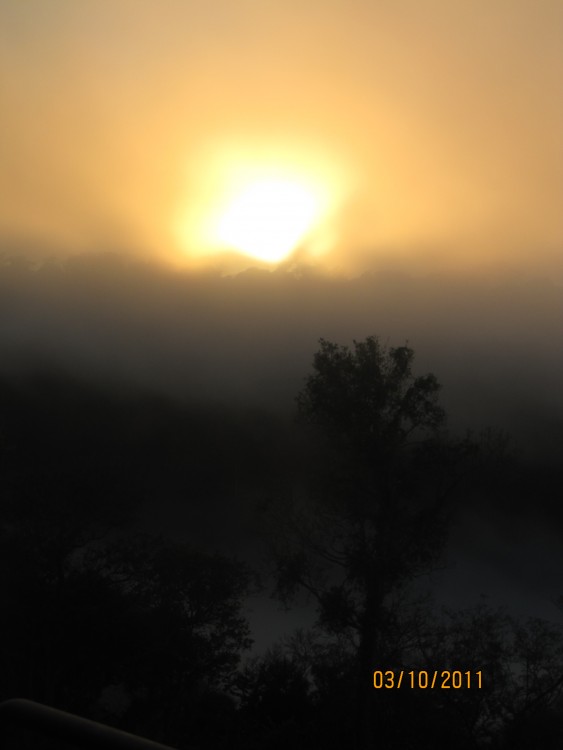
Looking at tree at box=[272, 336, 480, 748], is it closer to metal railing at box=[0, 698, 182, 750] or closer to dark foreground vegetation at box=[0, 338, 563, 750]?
dark foreground vegetation at box=[0, 338, 563, 750]

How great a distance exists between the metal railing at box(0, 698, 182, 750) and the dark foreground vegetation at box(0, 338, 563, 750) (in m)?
1.16

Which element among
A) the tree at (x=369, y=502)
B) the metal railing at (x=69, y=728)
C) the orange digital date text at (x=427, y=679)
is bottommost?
the metal railing at (x=69, y=728)

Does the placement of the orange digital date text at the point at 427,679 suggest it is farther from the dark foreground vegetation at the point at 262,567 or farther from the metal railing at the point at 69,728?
the metal railing at the point at 69,728

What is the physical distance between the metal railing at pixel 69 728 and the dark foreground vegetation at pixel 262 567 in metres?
1.16

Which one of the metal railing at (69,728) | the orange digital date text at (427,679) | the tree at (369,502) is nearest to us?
the metal railing at (69,728)

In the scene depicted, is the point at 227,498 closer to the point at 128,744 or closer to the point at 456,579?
the point at 456,579

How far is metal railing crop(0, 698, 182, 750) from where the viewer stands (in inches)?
45.4

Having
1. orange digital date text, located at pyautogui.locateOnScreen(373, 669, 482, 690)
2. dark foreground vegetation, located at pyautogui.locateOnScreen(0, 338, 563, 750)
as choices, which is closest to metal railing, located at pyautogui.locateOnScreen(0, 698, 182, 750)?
dark foreground vegetation, located at pyautogui.locateOnScreen(0, 338, 563, 750)

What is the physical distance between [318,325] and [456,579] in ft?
3.67

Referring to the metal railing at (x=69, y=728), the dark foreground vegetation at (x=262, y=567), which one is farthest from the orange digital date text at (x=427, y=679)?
the metal railing at (x=69, y=728)

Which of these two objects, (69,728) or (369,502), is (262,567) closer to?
(369,502)

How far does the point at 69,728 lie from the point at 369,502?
1497 mm

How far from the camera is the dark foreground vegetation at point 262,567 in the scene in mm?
2342

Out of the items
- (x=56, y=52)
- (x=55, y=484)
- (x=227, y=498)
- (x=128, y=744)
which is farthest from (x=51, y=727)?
(x=56, y=52)
